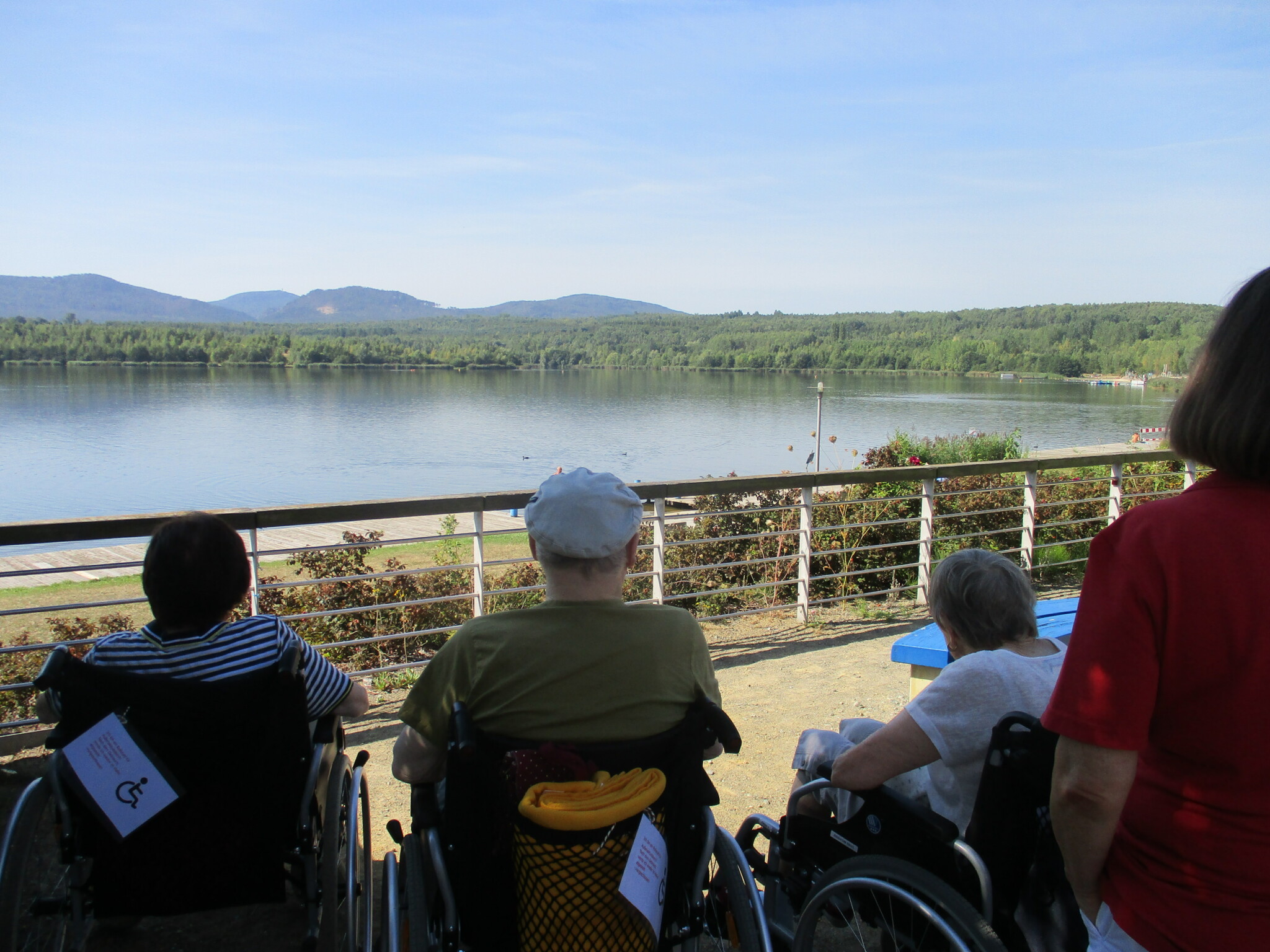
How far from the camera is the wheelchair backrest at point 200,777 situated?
61.2 inches

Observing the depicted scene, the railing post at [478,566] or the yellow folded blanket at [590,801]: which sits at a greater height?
the yellow folded blanket at [590,801]

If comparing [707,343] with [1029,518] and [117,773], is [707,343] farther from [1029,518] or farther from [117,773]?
[117,773]

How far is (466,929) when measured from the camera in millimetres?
1467

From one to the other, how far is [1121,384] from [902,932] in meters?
74.9

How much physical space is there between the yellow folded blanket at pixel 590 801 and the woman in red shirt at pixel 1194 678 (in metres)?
0.63

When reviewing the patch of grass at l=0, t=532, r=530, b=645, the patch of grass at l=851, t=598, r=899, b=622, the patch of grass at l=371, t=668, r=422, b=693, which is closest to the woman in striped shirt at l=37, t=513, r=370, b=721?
the patch of grass at l=371, t=668, r=422, b=693

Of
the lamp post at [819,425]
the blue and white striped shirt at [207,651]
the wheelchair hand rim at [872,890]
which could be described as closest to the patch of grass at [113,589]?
the lamp post at [819,425]

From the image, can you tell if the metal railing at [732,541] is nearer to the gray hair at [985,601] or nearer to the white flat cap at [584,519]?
the white flat cap at [584,519]

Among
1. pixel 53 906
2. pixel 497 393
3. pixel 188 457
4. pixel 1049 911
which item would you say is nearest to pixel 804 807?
pixel 1049 911

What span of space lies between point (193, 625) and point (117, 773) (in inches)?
11.7

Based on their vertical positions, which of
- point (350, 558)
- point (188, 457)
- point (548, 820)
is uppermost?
point (548, 820)

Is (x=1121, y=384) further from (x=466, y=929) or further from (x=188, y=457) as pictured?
(x=466, y=929)

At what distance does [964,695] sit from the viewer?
1631 millimetres

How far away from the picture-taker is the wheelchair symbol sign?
154cm
